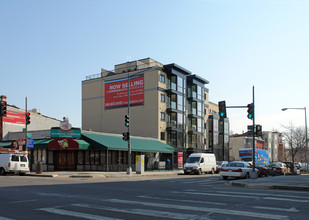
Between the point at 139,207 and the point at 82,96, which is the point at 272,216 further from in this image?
the point at 82,96

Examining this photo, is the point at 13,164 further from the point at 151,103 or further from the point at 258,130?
the point at 151,103

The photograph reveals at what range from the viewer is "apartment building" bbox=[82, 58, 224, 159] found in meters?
48.6

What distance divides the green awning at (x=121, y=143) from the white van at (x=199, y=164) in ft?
23.0

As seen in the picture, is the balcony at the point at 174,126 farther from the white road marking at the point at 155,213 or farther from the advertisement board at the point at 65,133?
the white road marking at the point at 155,213

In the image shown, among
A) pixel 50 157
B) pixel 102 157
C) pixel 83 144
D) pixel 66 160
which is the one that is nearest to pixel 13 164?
pixel 50 157

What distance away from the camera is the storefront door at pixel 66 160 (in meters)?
36.4

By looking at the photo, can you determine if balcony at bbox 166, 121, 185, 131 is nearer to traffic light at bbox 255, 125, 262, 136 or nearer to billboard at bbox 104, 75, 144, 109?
billboard at bbox 104, 75, 144, 109

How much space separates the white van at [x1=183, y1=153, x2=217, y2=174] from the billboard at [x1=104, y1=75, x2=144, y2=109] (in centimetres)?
1655

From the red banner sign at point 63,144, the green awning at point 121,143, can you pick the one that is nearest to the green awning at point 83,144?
the red banner sign at point 63,144

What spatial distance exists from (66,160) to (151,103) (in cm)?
1611

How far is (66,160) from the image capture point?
1447 inches

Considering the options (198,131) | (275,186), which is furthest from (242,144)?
(275,186)

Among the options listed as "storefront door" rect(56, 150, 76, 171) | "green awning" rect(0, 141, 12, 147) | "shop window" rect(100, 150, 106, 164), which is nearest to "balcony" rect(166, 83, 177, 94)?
"shop window" rect(100, 150, 106, 164)

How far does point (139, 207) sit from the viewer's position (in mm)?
9797
